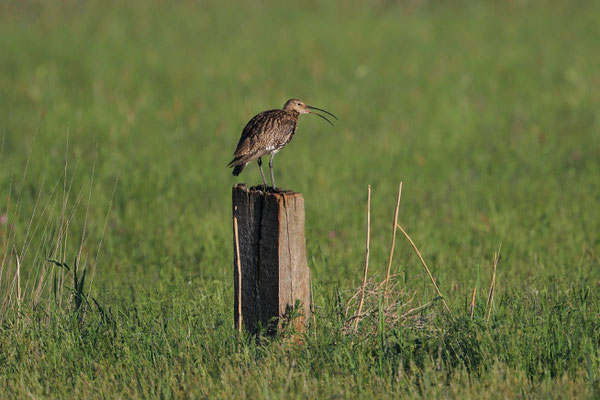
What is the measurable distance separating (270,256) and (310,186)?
184 inches

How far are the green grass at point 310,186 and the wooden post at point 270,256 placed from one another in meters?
0.20

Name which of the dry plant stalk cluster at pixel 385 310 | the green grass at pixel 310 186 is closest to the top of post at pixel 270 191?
the dry plant stalk cluster at pixel 385 310

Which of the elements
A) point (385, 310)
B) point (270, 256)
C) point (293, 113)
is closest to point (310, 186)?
point (293, 113)

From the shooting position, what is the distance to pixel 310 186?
9.02 metres

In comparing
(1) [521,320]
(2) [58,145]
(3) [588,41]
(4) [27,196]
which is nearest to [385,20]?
(3) [588,41]

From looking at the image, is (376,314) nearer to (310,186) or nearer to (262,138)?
(262,138)

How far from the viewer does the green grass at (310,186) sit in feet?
14.4

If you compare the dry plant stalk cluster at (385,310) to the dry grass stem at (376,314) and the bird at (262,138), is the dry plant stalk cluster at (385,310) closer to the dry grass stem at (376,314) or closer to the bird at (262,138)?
the dry grass stem at (376,314)

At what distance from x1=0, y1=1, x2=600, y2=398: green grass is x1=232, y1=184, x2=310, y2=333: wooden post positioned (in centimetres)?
20

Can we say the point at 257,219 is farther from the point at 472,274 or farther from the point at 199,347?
the point at 472,274

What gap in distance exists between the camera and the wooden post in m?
4.34

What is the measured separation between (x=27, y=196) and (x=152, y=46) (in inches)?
305

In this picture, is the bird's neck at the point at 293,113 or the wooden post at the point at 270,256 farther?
the bird's neck at the point at 293,113

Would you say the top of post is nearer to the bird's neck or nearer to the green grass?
the green grass
